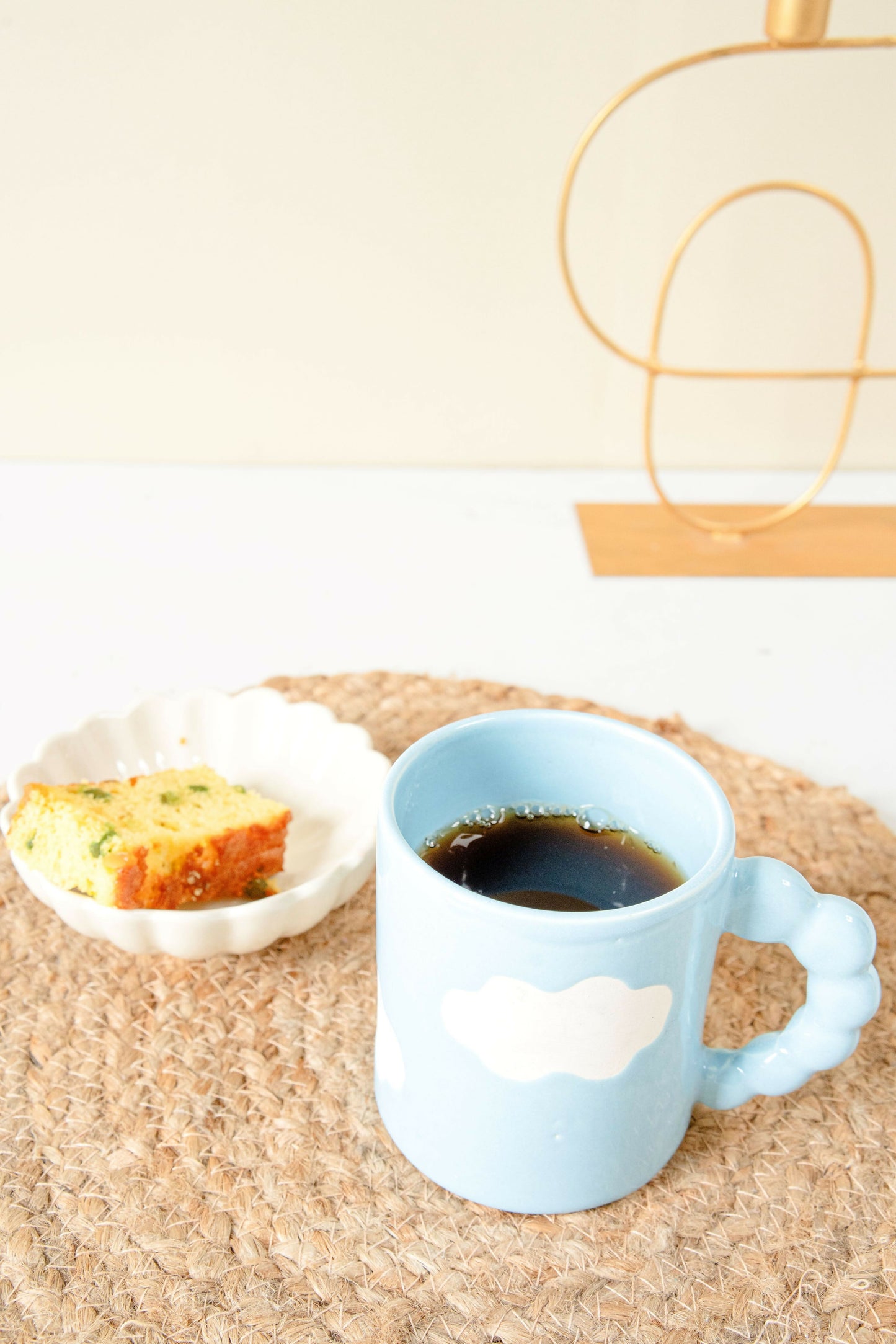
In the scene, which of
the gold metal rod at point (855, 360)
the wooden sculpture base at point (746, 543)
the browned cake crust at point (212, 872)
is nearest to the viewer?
the browned cake crust at point (212, 872)

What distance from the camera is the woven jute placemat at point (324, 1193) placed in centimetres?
36

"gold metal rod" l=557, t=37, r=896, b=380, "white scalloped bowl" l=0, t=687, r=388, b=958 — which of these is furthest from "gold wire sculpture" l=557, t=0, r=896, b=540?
"white scalloped bowl" l=0, t=687, r=388, b=958

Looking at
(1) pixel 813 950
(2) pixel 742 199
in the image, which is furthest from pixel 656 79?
(1) pixel 813 950

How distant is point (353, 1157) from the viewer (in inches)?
16.3

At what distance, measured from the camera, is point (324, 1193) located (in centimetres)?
40

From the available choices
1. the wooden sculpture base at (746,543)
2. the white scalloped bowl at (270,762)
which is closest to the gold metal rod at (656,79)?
the wooden sculpture base at (746,543)

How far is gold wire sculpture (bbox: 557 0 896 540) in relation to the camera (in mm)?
691

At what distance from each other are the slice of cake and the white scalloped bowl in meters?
0.01

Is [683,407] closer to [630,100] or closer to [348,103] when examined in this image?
[630,100]

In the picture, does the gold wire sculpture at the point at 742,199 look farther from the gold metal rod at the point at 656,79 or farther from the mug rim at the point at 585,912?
the mug rim at the point at 585,912

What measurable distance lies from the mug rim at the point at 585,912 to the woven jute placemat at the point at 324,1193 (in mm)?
113

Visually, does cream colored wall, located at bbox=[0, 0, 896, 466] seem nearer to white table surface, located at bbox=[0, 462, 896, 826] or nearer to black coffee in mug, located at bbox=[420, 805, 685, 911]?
white table surface, located at bbox=[0, 462, 896, 826]

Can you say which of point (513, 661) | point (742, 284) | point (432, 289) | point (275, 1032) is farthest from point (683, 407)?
point (275, 1032)

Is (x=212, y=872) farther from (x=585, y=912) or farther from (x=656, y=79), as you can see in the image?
(x=656, y=79)
